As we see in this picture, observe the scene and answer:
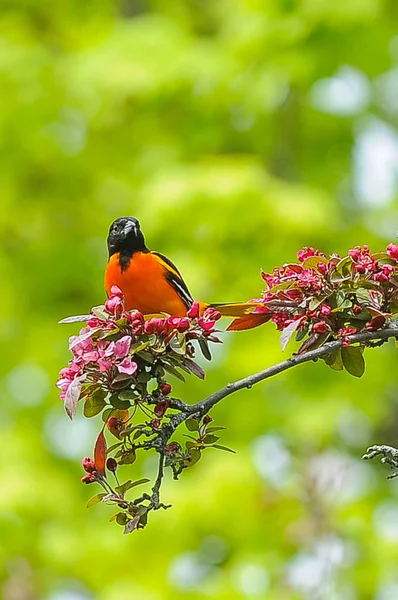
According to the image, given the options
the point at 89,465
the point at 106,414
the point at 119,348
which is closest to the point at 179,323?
the point at 119,348

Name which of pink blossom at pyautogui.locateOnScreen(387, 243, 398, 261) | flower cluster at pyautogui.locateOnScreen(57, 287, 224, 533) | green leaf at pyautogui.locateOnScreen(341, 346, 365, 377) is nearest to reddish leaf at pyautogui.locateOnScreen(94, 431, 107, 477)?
flower cluster at pyautogui.locateOnScreen(57, 287, 224, 533)

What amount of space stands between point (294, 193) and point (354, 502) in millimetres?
2249

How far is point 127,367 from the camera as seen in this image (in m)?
2.02

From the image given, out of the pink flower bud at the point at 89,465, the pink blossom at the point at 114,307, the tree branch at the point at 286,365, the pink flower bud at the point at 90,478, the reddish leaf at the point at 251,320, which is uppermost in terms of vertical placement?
the reddish leaf at the point at 251,320

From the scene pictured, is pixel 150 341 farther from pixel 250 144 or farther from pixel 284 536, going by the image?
pixel 250 144

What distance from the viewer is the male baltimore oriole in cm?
351

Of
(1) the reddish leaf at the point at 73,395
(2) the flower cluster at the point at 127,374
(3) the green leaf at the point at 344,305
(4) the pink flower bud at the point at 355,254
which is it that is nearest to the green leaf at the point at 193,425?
(2) the flower cluster at the point at 127,374

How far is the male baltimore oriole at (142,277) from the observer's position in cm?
351

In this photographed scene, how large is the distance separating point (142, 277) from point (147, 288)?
3.1 inches

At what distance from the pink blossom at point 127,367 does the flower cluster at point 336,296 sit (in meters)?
0.33

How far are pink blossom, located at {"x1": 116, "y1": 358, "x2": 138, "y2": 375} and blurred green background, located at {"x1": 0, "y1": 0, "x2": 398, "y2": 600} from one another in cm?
381

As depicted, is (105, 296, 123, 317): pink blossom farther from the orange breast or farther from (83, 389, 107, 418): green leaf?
the orange breast

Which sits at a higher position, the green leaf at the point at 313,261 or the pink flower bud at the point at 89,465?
the green leaf at the point at 313,261

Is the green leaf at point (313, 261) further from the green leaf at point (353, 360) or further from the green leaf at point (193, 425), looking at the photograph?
the green leaf at point (193, 425)
